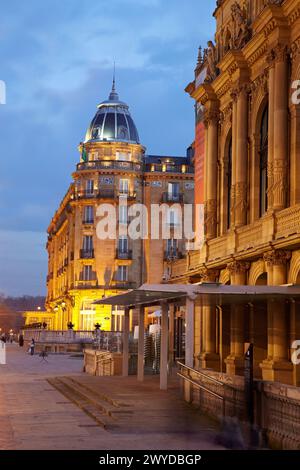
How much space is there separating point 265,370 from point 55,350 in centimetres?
5071

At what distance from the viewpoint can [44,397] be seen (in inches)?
1247

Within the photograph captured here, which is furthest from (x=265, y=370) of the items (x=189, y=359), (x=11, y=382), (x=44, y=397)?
(x=11, y=382)

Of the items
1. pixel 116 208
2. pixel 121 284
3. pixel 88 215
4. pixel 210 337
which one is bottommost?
pixel 210 337

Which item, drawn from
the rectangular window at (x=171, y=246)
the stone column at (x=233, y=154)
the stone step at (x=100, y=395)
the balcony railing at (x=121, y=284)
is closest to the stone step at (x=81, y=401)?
the stone step at (x=100, y=395)

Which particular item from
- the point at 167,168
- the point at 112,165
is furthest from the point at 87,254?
the point at 167,168

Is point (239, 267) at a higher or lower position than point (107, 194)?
lower

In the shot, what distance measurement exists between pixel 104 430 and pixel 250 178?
56.5 feet

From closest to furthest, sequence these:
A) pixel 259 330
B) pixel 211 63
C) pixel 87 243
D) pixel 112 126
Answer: pixel 259 330 < pixel 211 63 < pixel 87 243 < pixel 112 126

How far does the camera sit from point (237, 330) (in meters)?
37.1

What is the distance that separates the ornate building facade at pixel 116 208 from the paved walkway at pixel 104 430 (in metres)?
59.4

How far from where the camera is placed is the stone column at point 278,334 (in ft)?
102

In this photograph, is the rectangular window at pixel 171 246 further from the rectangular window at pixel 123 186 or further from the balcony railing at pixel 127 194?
the rectangular window at pixel 123 186

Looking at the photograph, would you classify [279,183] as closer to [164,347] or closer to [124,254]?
[164,347]
